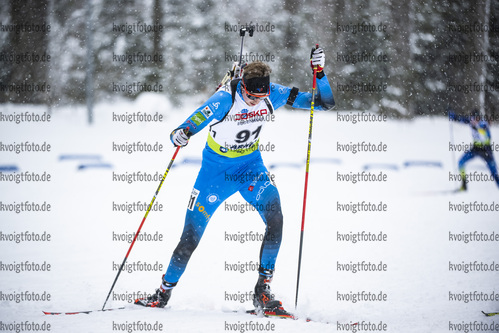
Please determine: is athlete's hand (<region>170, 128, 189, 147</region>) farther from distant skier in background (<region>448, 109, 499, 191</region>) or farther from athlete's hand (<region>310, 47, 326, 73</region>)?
distant skier in background (<region>448, 109, 499, 191</region>)

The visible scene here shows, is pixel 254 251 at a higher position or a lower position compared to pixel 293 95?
lower

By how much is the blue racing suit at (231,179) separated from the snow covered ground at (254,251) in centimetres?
63

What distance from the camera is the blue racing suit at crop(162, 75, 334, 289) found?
414 cm

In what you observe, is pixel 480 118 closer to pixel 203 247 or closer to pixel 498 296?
pixel 498 296

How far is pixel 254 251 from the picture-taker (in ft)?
21.9

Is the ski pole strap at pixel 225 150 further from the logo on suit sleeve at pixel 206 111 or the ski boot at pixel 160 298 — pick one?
the ski boot at pixel 160 298

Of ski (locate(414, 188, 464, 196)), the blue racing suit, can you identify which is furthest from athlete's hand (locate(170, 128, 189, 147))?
ski (locate(414, 188, 464, 196))

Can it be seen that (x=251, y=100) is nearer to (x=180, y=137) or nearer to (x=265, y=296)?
(x=180, y=137)

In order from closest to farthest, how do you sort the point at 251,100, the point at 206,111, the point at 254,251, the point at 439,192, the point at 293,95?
the point at 206,111, the point at 251,100, the point at 293,95, the point at 254,251, the point at 439,192

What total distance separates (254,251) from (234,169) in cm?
269

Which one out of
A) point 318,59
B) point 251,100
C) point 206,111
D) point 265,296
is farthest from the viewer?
point 318,59

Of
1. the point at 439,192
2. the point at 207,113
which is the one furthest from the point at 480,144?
the point at 207,113

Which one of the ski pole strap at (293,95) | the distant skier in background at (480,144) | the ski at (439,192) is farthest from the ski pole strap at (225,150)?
the distant skier in background at (480,144)

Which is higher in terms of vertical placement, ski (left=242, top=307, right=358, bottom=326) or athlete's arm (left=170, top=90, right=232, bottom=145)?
athlete's arm (left=170, top=90, right=232, bottom=145)
